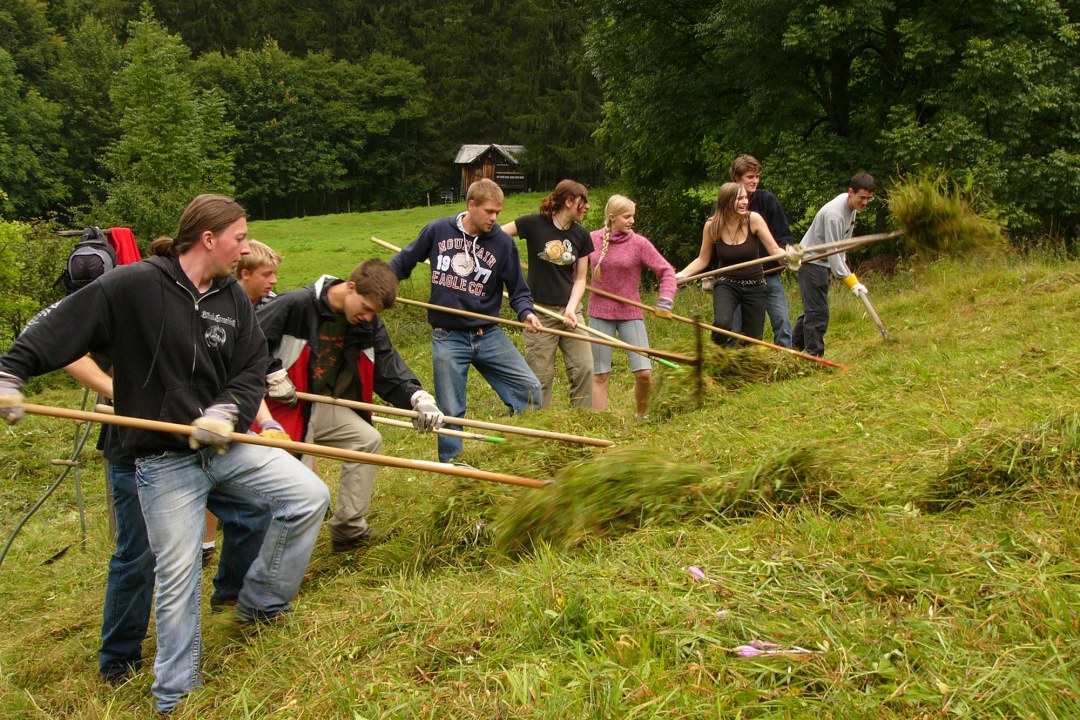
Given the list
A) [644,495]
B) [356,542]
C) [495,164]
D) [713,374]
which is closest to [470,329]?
[356,542]

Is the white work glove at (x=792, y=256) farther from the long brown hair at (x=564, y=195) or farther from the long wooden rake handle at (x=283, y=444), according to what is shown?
the long wooden rake handle at (x=283, y=444)

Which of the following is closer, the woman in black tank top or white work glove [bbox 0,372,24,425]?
white work glove [bbox 0,372,24,425]

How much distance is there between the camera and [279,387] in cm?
418

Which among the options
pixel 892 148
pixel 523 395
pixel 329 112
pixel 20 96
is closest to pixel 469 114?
pixel 329 112

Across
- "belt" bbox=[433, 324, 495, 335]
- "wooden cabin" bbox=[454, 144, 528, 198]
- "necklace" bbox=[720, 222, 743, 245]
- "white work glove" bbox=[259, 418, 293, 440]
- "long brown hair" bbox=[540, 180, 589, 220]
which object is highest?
"wooden cabin" bbox=[454, 144, 528, 198]

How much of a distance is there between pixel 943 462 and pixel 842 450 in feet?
1.32

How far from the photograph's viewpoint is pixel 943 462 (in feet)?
12.2

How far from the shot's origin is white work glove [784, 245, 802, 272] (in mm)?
7098

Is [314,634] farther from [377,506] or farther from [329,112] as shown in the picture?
[329,112]

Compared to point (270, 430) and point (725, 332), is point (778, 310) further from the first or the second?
point (270, 430)

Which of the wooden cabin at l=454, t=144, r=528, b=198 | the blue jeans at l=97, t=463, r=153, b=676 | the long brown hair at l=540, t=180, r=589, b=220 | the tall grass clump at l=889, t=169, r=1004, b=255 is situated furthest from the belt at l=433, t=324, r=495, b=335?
the wooden cabin at l=454, t=144, r=528, b=198

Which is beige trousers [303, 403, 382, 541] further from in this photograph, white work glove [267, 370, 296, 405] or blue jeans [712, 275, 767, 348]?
blue jeans [712, 275, 767, 348]

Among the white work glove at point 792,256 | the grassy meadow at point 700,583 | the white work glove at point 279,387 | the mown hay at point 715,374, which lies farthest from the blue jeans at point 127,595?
the white work glove at point 792,256

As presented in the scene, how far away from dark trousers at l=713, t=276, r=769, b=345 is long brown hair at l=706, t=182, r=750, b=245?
1.14 ft
